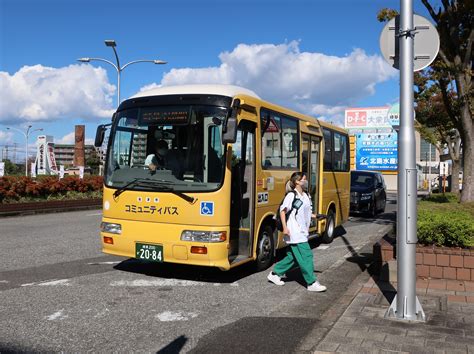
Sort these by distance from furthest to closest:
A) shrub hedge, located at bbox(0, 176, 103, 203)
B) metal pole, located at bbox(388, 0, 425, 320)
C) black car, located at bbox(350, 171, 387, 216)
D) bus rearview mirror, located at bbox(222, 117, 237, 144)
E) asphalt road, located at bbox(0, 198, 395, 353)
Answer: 1. black car, located at bbox(350, 171, 387, 216)
2. shrub hedge, located at bbox(0, 176, 103, 203)
3. bus rearview mirror, located at bbox(222, 117, 237, 144)
4. metal pole, located at bbox(388, 0, 425, 320)
5. asphalt road, located at bbox(0, 198, 395, 353)

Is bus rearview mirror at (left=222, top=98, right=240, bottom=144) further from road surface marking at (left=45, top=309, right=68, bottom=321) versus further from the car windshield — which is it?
the car windshield

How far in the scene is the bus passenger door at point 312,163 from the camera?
33.6 ft

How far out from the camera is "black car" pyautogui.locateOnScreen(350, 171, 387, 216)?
61.1 feet

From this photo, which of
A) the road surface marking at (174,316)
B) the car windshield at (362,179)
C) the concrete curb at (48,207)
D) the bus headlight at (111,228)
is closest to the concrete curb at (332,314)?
the road surface marking at (174,316)

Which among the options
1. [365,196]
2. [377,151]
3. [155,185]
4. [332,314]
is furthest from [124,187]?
[377,151]

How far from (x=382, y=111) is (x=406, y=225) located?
34857 mm

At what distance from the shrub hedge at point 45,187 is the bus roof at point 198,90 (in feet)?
40.9

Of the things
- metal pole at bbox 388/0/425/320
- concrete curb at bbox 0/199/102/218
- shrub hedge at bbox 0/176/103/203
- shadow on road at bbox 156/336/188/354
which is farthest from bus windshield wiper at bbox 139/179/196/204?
shrub hedge at bbox 0/176/103/203

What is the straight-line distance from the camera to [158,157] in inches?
285

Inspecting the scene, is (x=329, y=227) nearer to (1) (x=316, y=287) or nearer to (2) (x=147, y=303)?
(1) (x=316, y=287)

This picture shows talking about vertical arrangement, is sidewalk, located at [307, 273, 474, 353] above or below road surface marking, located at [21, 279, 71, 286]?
above

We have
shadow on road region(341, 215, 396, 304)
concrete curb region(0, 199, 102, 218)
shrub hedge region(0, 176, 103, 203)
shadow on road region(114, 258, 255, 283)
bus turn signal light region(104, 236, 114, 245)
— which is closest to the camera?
shadow on road region(341, 215, 396, 304)

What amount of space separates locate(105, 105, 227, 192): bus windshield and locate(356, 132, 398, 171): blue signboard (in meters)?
28.3

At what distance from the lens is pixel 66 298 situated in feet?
20.2
